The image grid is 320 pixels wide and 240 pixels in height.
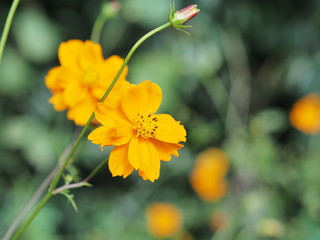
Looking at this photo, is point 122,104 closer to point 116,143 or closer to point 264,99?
point 116,143

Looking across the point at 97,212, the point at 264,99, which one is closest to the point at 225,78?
the point at 264,99

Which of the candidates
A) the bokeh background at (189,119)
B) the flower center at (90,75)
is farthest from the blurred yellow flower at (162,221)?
the flower center at (90,75)

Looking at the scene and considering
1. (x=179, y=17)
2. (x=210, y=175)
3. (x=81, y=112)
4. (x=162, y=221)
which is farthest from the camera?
(x=210, y=175)

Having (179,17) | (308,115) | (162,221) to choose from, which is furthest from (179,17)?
(308,115)

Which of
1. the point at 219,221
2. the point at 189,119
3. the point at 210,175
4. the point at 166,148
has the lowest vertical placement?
the point at 219,221

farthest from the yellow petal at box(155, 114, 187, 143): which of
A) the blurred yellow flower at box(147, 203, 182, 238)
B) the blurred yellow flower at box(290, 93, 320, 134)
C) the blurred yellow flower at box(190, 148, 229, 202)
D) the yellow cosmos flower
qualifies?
the blurred yellow flower at box(290, 93, 320, 134)

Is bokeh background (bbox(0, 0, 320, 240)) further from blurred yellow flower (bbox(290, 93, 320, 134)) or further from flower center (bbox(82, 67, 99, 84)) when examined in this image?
flower center (bbox(82, 67, 99, 84))

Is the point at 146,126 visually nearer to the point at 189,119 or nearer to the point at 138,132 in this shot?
the point at 138,132
